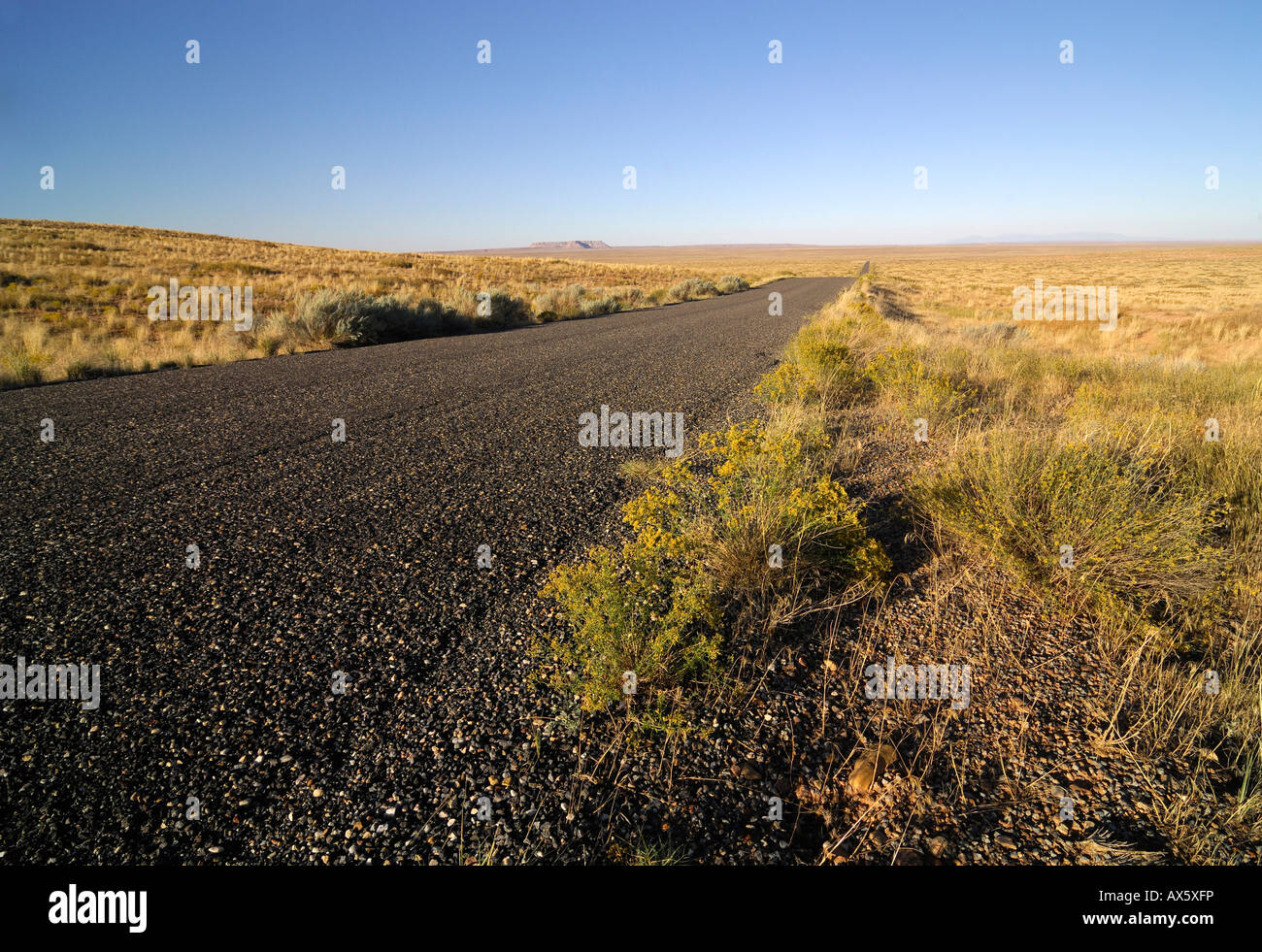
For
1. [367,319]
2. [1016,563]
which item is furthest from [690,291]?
[1016,563]

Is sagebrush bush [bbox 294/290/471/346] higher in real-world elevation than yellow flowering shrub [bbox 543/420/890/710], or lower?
higher

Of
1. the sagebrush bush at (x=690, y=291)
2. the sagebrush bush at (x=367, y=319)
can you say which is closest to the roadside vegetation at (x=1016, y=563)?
the sagebrush bush at (x=367, y=319)

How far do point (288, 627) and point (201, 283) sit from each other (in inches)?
1107

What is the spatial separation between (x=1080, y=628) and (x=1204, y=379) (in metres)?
7.50

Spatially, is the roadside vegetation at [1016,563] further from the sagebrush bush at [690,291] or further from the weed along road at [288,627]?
the sagebrush bush at [690,291]

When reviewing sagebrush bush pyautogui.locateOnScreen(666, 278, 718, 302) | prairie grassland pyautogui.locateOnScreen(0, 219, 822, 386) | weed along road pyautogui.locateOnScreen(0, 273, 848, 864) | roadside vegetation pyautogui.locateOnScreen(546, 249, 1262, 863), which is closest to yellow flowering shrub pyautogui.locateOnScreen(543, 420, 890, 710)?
roadside vegetation pyautogui.locateOnScreen(546, 249, 1262, 863)

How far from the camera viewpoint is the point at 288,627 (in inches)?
119

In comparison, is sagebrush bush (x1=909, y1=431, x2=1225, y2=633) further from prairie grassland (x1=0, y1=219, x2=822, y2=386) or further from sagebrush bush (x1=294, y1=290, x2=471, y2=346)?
sagebrush bush (x1=294, y1=290, x2=471, y2=346)

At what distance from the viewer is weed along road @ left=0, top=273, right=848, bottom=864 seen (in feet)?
6.66

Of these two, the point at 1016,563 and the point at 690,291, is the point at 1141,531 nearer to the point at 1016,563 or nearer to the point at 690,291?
the point at 1016,563

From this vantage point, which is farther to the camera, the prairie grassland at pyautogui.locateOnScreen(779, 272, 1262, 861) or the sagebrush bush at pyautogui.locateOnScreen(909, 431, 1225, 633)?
the sagebrush bush at pyautogui.locateOnScreen(909, 431, 1225, 633)

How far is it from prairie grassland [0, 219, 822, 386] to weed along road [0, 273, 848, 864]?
477cm
